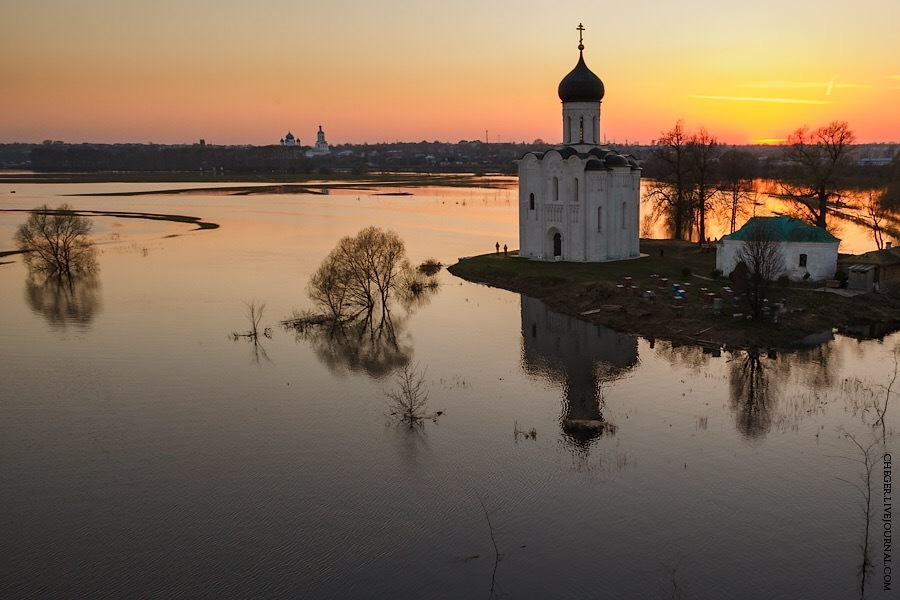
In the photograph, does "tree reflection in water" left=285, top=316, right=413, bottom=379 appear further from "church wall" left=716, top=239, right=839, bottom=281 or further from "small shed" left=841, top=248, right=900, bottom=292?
"small shed" left=841, top=248, right=900, bottom=292

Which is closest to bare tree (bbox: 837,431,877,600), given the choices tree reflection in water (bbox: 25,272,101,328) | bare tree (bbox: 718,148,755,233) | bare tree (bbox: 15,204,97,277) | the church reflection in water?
the church reflection in water

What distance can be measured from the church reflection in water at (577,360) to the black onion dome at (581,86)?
1278cm

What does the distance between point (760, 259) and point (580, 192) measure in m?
11.0

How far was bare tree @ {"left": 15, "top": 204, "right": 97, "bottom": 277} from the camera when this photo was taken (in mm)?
37969

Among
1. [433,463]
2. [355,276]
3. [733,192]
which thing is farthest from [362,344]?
[733,192]

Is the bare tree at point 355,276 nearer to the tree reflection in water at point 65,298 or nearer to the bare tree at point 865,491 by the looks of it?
the tree reflection in water at point 65,298

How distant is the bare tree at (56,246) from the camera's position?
37969mm

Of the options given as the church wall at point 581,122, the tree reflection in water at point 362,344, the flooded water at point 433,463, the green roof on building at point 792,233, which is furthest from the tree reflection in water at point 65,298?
the green roof on building at point 792,233

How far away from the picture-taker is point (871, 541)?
41.0ft

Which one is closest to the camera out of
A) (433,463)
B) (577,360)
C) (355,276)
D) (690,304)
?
(433,463)

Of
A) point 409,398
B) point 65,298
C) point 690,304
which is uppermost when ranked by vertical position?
point 690,304

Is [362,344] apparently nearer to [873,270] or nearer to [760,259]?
[760,259]

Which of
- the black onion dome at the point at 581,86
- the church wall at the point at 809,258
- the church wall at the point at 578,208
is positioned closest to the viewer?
the church wall at the point at 809,258

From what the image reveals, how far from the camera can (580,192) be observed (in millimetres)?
35062
